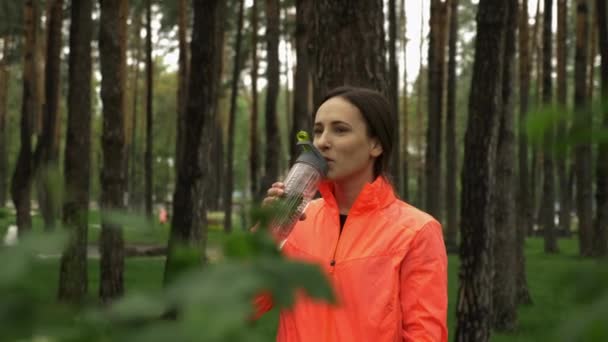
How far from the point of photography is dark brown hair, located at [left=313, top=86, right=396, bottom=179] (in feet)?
10.2

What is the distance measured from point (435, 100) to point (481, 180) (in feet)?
48.0

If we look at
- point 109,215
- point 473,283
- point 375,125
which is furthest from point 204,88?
point 109,215

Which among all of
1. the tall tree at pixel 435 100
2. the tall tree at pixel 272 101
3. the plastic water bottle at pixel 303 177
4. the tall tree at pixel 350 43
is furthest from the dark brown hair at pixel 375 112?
the tall tree at pixel 435 100

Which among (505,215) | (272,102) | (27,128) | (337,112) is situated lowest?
(505,215)

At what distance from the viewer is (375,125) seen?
3.15m

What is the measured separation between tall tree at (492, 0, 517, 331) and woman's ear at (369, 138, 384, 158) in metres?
9.26

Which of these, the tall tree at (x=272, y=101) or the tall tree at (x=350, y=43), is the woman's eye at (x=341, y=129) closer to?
the tall tree at (x=350, y=43)

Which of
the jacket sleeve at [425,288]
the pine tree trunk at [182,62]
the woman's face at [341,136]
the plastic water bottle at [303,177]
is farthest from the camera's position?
the pine tree trunk at [182,62]

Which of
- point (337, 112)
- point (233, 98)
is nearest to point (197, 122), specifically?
point (337, 112)

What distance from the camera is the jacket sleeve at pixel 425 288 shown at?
2896 mm

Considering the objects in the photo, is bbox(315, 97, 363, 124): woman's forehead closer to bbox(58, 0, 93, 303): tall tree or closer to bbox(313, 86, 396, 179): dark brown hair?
bbox(313, 86, 396, 179): dark brown hair

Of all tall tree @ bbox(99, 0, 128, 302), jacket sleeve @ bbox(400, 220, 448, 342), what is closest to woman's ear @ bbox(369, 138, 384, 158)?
jacket sleeve @ bbox(400, 220, 448, 342)

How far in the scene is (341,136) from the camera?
3.05m

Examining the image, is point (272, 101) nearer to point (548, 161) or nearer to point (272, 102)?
point (272, 102)
